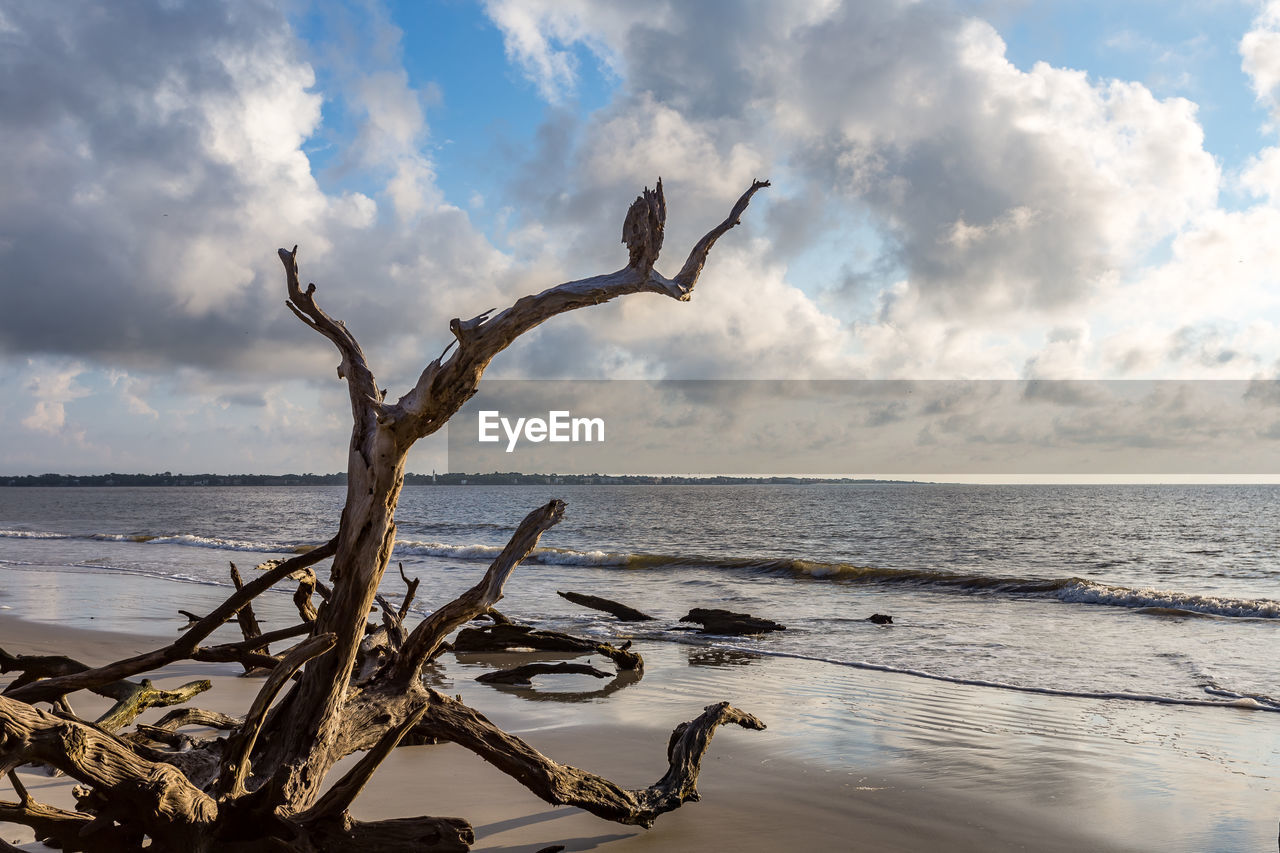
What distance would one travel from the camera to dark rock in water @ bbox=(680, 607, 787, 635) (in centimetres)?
1445

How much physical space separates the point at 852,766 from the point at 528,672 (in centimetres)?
425

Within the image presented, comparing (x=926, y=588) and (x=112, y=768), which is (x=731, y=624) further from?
(x=112, y=768)

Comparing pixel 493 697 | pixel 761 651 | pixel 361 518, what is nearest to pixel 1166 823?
pixel 361 518

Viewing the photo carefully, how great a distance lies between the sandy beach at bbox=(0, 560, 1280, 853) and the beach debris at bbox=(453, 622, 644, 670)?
32cm

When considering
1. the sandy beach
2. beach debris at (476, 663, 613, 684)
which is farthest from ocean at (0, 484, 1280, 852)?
beach debris at (476, 663, 613, 684)

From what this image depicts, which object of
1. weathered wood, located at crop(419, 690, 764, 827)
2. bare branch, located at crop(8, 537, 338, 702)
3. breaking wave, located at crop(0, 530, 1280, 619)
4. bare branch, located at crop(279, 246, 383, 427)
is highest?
bare branch, located at crop(279, 246, 383, 427)

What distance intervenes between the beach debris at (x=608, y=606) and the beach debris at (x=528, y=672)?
278 centimetres

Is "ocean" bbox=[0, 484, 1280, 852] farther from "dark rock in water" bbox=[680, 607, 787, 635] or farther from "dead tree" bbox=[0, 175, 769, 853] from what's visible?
"dead tree" bbox=[0, 175, 769, 853]

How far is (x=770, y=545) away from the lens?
41188 millimetres

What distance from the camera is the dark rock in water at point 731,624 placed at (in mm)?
14453

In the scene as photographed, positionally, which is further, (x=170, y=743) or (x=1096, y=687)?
(x=1096, y=687)

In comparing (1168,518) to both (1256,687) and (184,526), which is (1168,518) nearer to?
(1256,687)

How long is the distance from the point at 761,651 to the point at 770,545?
1133 inches

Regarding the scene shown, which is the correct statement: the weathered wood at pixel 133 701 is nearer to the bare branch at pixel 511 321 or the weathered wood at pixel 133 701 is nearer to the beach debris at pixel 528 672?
the bare branch at pixel 511 321
